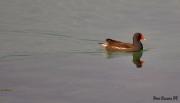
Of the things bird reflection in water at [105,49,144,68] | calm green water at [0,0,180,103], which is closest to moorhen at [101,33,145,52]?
bird reflection in water at [105,49,144,68]

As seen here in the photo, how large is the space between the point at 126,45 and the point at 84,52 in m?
1.37

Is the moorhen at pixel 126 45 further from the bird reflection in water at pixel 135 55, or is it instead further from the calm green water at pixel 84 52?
the calm green water at pixel 84 52

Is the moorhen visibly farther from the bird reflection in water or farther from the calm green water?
the calm green water

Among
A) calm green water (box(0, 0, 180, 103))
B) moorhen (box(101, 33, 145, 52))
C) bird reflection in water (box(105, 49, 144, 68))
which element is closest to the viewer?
calm green water (box(0, 0, 180, 103))

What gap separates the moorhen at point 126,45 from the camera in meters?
19.0

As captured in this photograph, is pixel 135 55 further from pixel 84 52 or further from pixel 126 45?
pixel 84 52

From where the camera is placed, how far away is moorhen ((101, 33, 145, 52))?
19.0 metres

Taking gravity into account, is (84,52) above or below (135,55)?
above

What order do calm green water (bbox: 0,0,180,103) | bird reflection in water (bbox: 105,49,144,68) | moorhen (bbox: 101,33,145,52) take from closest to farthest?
1. calm green water (bbox: 0,0,180,103)
2. bird reflection in water (bbox: 105,49,144,68)
3. moorhen (bbox: 101,33,145,52)

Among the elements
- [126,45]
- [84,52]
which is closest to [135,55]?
[126,45]

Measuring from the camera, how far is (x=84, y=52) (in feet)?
61.8

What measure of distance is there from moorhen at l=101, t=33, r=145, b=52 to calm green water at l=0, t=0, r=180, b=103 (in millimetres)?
246

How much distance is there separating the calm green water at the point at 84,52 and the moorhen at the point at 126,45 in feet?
0.81

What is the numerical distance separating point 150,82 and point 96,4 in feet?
34.9
